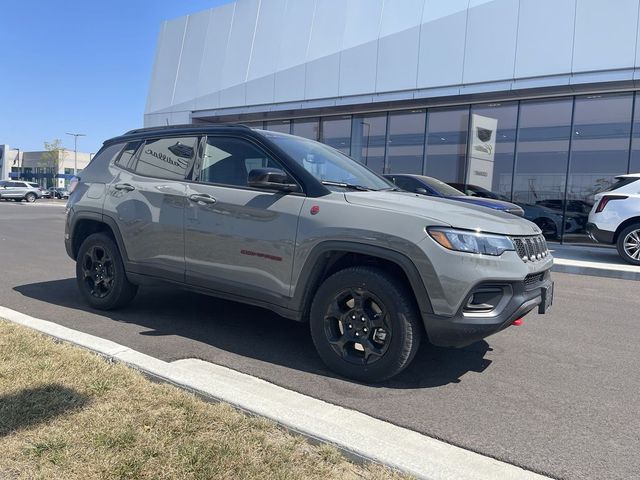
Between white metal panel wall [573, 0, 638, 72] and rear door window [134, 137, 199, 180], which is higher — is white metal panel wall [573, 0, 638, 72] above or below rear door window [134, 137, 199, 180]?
above

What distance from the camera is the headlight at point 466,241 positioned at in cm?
321

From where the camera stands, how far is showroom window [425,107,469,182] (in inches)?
615

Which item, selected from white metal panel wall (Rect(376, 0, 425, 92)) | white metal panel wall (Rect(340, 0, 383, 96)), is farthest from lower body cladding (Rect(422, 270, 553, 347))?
white metal panel wall (Rect(340, 0, 383, 96))

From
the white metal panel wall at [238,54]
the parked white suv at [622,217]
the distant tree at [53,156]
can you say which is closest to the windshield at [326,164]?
the parked white suv at [622,217]

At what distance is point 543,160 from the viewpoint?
14.3 metres

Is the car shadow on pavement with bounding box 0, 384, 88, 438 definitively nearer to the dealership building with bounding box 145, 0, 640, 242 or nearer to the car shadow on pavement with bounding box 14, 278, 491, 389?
the car shadow on pavement with bounding box 14, 278, 491, 389

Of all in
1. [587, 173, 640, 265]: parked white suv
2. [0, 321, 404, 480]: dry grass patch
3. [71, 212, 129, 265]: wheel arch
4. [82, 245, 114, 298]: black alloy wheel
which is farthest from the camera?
[587, 173, 640, 265]: parked white suv

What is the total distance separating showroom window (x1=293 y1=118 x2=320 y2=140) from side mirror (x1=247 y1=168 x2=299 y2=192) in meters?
15.0

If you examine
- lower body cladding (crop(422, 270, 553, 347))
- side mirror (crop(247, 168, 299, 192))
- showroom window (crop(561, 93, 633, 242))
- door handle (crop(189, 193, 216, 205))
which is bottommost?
lower body cladding (crop(422, 270, 553, 347))

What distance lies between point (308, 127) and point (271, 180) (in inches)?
615

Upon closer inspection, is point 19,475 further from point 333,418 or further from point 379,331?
point 379,331

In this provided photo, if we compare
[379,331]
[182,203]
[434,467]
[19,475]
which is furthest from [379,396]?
[182,203]

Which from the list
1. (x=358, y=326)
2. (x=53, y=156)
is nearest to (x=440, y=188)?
(x=358, y=326)

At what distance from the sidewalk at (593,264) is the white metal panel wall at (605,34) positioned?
4477 millimetres
